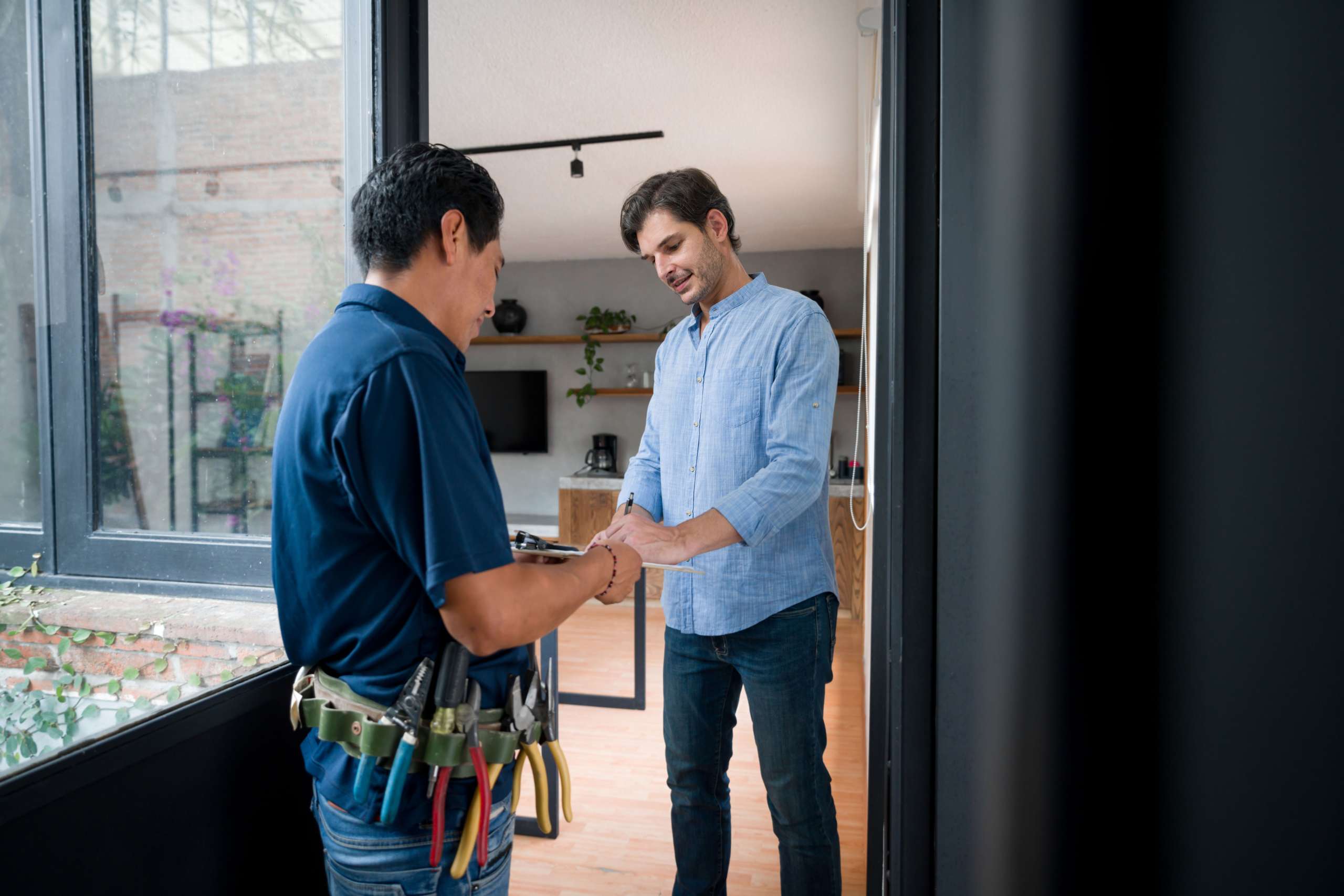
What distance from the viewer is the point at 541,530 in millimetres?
5898

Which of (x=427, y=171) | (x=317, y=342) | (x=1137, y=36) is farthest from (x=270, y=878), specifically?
(x=1137, y=36)

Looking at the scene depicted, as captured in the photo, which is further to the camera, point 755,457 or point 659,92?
point 659,92

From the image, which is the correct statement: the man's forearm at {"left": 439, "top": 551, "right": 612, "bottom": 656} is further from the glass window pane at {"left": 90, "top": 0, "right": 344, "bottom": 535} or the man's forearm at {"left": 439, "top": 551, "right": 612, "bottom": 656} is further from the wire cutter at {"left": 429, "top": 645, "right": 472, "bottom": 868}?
the glass window pane at {"left": 90, "top": 0, "right": 344, "bottom": 535}

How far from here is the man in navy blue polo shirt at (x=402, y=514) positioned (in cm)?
76

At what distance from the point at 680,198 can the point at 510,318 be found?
5.15m

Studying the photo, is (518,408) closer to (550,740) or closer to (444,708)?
(550,740)

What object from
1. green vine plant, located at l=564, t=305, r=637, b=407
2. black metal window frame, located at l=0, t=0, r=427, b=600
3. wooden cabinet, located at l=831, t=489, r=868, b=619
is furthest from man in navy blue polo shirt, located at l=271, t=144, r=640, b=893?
green vine plant, located at l=564, t=305, r=637, b=407

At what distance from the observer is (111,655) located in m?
1.02

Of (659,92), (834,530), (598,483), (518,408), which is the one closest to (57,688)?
(659,92)

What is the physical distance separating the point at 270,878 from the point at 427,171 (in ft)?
3.25

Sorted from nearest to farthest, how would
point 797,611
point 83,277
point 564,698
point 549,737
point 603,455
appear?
point 549,737, point 83,277, point 797,611, point 564,698, point 603,455

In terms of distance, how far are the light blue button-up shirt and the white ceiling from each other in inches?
64.0

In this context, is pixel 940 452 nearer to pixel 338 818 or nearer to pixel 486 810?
pixel 486 810

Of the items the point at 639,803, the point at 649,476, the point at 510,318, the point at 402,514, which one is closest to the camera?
the point at 402,514
